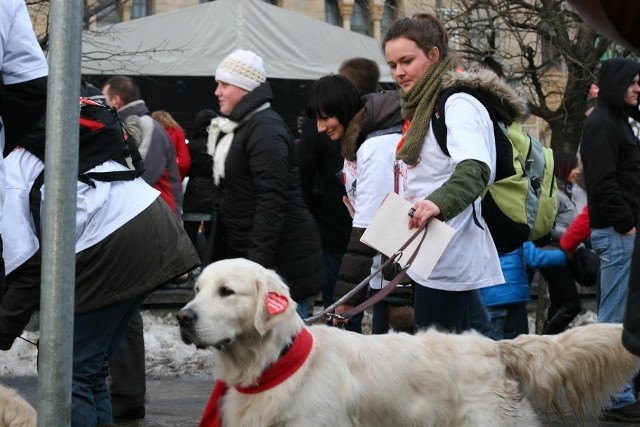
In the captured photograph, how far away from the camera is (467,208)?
5.50 m

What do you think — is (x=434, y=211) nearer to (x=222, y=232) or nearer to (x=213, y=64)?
(x=222, y=232)

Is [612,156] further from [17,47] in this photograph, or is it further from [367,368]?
[17,47]

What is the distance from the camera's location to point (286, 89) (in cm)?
1920

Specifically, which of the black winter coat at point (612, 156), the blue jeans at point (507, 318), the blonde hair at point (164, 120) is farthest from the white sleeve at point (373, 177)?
the blonde hair at point (164, 120)

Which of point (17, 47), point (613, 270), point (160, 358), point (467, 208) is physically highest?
point (17, 47)

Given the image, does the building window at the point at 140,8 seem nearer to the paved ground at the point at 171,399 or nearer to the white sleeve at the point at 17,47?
the paved ground at the point at 171,399

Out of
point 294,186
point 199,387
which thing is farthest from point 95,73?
point 294,186

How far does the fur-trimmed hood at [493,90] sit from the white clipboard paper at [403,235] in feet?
1.95

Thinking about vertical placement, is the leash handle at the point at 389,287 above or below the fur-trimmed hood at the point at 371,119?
below

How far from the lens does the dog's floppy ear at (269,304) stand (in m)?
4.72

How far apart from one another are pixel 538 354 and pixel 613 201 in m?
2.51

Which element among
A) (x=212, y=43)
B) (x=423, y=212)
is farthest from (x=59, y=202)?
(x=212, y=43)

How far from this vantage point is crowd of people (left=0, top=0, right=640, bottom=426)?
206 inches

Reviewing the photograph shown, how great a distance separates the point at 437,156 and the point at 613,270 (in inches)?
107
